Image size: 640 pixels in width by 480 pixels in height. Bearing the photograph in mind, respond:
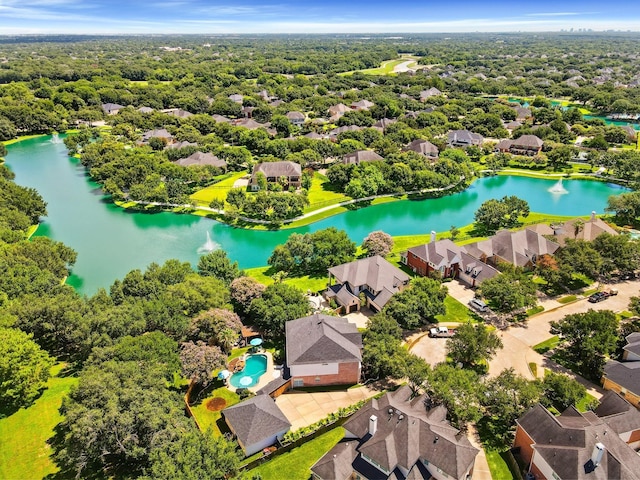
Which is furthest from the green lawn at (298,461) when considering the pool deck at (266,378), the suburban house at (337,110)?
the suburban house at (337,110)

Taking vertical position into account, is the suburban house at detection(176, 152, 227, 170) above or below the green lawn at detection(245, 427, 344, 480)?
below

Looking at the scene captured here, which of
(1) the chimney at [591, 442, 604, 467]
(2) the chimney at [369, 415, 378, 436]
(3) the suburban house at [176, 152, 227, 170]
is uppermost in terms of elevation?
(1) the chimney at [591, 442, 604, 467]

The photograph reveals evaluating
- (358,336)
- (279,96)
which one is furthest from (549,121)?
(358,336)

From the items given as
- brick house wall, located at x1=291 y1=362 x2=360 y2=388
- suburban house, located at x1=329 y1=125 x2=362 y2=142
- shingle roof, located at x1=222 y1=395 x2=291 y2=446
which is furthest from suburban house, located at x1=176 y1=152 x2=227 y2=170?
shingle roof, located at x1=222 y1=395 x2=291 y2=446

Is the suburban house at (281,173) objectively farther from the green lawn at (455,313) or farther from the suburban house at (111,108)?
the suburban house at (111,108)

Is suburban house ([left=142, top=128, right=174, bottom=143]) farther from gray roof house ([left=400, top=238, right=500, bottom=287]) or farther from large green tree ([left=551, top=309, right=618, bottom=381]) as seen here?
large green tree ([left=551, top=309, right=618, bottom=381])
